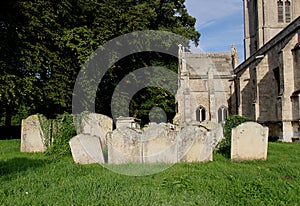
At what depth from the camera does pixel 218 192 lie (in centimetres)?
520

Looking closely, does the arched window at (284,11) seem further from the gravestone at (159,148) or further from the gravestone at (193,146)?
the gravestone at (159,148)

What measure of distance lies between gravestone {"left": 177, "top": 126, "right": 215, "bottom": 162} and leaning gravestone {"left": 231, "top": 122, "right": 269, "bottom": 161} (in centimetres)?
84

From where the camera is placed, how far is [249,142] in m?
8.71

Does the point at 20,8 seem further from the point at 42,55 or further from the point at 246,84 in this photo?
the point at 246,84

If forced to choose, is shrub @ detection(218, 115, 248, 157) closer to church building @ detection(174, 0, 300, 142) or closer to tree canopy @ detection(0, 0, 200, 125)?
church building @ detection(174, 0, 300, 142)

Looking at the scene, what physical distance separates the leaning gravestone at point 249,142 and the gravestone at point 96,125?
500 cm

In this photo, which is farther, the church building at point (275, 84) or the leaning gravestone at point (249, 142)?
the church building at point (275, 84)

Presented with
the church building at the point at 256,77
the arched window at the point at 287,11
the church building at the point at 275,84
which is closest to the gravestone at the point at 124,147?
the church building at the point at 256,77

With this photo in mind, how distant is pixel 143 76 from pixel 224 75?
44.2ft

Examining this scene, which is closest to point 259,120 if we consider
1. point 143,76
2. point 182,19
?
point 143,76

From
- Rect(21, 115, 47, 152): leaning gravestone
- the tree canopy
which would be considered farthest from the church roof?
Rect(21, 115, 47, 152): leaning gravestone

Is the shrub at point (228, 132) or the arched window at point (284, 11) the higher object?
the arched window at point (284, 11)

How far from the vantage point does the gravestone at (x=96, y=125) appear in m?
11.7

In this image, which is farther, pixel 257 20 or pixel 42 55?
pixel 257 20
